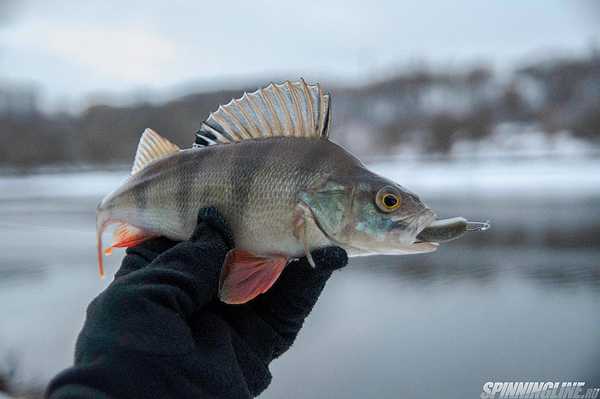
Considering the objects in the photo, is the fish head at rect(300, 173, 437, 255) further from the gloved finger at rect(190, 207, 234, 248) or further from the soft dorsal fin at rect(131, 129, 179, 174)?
the soft dorsal fin at rect(131, 129, 179, 174)

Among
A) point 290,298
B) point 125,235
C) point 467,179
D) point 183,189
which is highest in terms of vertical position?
point 183,189

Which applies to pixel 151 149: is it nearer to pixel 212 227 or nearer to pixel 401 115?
pixel 212 227

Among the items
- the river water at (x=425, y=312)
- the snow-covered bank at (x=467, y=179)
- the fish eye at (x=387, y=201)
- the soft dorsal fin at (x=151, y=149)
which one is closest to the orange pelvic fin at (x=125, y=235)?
the soft dorsal fin at (x=151, y=149)

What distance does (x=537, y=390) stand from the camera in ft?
15.0

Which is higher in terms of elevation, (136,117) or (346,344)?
(346,344)

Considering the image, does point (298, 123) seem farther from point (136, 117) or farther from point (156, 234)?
point (136, 117)

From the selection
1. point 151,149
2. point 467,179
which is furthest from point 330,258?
point 467,179

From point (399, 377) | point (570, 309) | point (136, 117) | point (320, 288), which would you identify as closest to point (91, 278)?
point (399, 377)

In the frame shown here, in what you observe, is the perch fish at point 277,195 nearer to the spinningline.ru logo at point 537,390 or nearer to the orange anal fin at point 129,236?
the orange anal fin at point 129,236

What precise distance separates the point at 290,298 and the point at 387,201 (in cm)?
53

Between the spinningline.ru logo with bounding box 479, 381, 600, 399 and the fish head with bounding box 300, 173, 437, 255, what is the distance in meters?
3.36

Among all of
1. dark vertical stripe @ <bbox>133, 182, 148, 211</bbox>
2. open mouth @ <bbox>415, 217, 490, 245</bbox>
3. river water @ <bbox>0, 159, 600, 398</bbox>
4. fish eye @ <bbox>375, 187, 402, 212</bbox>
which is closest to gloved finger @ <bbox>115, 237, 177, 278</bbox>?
dark vertical stripe @ <bbox>133, 182, 148, 211</bbox>

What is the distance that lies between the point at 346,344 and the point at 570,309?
2.97m

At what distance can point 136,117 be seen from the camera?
25625mm
